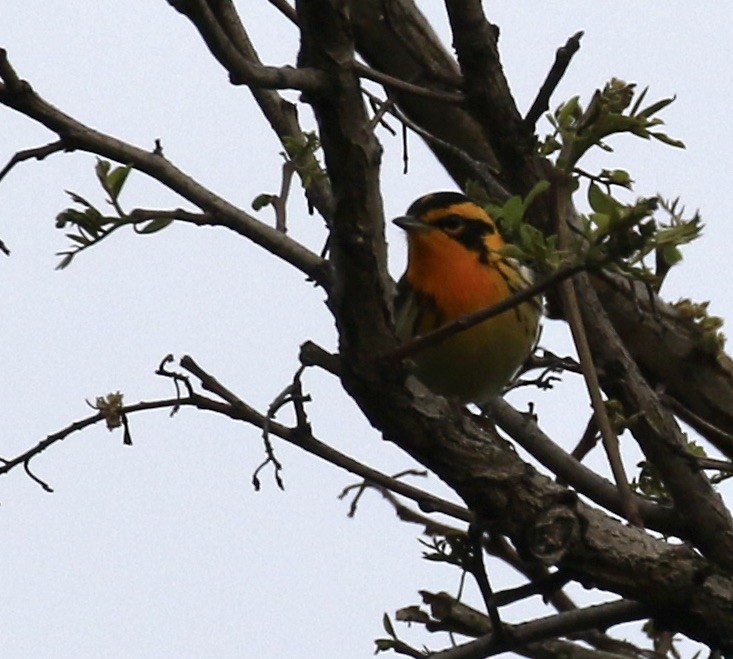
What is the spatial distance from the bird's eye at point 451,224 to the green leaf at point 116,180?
5.84 ft

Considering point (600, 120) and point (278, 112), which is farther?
point (278, 112)

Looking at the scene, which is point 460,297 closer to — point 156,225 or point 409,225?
point 409,225

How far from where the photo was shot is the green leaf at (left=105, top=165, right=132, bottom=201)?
8.48 feet

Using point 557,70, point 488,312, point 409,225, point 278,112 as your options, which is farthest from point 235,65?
point 409,225

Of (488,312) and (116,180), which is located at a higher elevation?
(116,180)

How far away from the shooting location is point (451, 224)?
4266mm

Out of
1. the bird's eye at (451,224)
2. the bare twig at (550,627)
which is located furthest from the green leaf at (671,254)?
the bird's eye at (451,224)

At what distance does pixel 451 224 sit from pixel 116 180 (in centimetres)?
182

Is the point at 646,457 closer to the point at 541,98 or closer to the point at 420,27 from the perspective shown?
the point at 541,98

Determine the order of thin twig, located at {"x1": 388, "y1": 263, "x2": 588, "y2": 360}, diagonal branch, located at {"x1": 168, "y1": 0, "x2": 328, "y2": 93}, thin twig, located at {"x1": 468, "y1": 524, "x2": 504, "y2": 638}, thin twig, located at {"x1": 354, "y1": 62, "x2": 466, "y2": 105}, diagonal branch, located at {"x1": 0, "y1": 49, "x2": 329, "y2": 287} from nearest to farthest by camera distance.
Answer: diagonal branch, located at {"x1": 168, "y1": 0, "x2": 328, "y2": 93}
thin twig, located at {"x1": 388, "y1": 263, "x2": 588, "y2": 360}
diagonal branch, located at {"x1": 0, "y1": 49, "x2": 329, "y2": 287}
thin twig, located at {"x1": 468, "y1": 524, "x2": 504, "y2": 638}
thin twig, located at {"x1": 354, "y1": 62, "x2": 466, "y2": 105}

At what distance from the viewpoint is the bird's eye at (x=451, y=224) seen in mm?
4250

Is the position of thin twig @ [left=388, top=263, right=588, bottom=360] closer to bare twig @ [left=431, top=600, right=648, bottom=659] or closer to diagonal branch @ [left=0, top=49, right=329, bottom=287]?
diagonal branch @ [left=0, top=49, right=329, bottom=287]

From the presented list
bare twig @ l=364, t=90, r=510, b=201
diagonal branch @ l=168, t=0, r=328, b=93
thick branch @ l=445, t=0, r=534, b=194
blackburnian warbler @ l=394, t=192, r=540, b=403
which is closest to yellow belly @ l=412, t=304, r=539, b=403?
blackburnian warbler @ l=394, t=192, r=540, b=403

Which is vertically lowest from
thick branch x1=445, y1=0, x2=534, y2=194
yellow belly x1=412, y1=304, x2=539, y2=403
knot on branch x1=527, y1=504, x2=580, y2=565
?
knot on branch x1=527, y1=504, x2=580, y2=565
